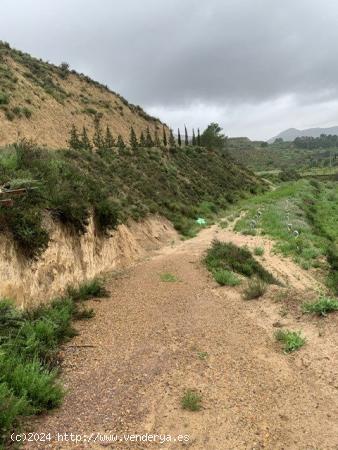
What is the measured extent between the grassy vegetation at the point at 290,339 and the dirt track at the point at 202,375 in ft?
0.47

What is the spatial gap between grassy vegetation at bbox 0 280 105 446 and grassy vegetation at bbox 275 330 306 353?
12.8 ft

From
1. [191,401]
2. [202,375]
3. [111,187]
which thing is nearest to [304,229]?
[111,187]

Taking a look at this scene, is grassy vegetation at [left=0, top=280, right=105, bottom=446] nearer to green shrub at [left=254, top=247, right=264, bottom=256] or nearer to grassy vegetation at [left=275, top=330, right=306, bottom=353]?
grassy vegetation at [left=275, top=330, right=306, bottom=353]

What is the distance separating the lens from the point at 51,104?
130 ft

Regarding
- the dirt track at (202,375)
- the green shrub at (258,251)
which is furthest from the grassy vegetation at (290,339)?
the green shrub at (258,251)

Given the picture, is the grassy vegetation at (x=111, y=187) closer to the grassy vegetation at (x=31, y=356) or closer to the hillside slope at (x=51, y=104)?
the grassy vegetation at (x=31, y=356)

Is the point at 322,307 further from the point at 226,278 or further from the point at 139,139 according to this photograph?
the point at 139,139

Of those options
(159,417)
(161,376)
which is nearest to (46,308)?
(161,376)

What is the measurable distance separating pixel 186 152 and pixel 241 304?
39.9 metres

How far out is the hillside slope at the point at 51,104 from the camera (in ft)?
107

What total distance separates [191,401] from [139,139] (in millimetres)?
44062

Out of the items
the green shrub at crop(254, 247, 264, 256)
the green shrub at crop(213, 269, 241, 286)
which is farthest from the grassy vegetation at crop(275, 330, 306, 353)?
the green shrub at crop(254, 247, 264, 256)

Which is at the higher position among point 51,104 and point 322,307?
point 51,104

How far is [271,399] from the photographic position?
5512mm
